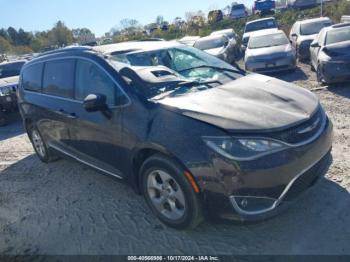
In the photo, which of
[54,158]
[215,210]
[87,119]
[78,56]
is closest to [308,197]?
[215,210]

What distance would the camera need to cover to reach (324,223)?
130 inches

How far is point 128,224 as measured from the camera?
3799mm

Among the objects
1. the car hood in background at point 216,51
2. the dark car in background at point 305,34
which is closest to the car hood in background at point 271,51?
the dark car in background at point 305,34

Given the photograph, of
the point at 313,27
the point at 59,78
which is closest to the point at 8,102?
the point at 59,78

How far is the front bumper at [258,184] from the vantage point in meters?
2.87

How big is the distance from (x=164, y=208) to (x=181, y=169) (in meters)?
0.64

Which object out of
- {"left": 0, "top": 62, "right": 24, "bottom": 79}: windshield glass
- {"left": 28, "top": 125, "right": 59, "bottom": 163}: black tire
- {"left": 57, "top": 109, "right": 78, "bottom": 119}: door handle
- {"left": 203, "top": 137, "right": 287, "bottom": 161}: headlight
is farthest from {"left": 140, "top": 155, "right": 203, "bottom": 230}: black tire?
{"left": 0, "top": 62, "right": 24, "bottom": 79}: windshield glass

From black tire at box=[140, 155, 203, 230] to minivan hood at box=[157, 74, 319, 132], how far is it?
50cm

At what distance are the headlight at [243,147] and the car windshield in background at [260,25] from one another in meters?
17.1

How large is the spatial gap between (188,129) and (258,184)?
76cm

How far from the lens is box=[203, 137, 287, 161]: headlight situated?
2871mm

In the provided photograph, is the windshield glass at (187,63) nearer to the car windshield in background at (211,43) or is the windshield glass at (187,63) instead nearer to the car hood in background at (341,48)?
the car hood in background at (341,48)

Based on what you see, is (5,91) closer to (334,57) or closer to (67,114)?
(67,114)

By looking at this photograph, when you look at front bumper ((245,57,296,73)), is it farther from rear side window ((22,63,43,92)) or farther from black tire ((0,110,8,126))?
black tire ((0,110,8,126))
